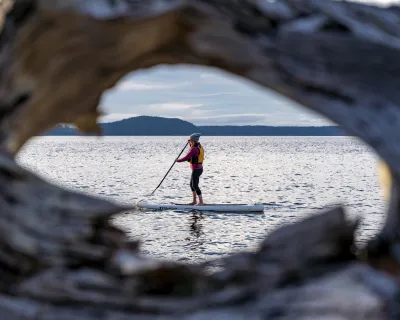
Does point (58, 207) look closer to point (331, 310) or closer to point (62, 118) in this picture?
point (62, 118)

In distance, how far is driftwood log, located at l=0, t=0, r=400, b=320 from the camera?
11.8ft

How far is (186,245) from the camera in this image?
53.9ft

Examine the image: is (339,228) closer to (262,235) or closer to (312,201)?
(262,235)

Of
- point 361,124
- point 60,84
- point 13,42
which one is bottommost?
point 361,124

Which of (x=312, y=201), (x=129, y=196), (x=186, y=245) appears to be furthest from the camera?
(x=129, y=196)

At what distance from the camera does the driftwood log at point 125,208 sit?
11.8ft

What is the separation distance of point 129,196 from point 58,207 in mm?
25633

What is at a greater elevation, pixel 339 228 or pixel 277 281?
pixel 339 228

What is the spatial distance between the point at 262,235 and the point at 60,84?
13.9 m

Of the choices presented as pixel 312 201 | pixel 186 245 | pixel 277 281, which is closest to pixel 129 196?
pixel 312 201

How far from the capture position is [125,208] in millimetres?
3668

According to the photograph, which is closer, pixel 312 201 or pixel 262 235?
pixel 262 235

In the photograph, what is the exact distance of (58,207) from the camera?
372cm

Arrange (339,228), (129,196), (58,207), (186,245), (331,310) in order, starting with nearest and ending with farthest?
(331,310) → (58,207) → (339,228) → (186,245) → (129,196)
